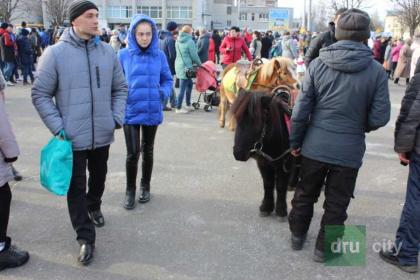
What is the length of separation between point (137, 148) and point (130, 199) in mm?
581

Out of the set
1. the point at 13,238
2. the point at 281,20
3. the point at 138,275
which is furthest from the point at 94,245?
the point at 281,20

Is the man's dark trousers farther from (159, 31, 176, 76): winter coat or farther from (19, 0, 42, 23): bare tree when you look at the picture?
(19, 0, 42, 23): bare tree

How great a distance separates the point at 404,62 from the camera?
14.8 m

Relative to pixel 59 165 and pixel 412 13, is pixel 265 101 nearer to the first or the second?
pixel 59 165

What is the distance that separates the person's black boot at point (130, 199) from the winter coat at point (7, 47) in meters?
10.3

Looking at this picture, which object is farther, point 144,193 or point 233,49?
point 233,49

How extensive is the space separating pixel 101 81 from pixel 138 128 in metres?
1.05

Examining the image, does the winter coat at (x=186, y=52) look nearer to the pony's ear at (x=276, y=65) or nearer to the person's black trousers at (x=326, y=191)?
the pony's ear at (x=276, y=65)

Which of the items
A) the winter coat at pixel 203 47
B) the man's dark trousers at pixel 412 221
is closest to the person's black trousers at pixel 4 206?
the man's dark trousers at pixel 412 221

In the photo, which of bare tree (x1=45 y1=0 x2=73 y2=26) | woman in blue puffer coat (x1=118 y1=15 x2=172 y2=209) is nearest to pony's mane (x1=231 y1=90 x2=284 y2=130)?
woman in blue puffer coat (x1=118 y1=15 x2=172 y2=209)

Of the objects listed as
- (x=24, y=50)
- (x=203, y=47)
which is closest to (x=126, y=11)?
(x=24, y=50)

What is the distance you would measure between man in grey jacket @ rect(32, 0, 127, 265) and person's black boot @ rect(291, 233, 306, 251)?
1728 millimetres

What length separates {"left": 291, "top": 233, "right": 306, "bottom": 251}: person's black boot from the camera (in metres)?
3.67

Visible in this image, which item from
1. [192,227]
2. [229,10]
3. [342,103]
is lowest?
[192,227]
